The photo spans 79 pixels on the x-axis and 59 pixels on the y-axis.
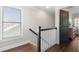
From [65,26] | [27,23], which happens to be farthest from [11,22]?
[65,26]

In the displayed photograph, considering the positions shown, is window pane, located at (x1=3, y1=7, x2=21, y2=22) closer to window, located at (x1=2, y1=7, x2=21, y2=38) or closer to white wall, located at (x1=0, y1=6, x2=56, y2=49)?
window, located at (x1=2, y1=7, x2=21, y2=38)

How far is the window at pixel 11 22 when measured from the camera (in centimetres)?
174

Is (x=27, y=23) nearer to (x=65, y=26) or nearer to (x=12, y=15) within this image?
(x=12, y=15)

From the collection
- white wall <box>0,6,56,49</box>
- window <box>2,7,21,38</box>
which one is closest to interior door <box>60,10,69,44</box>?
white wall <box>0,6,56,49</box>

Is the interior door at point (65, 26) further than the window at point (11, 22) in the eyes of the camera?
Yes

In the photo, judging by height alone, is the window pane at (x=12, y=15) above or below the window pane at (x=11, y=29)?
above

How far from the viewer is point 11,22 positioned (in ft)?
6.03

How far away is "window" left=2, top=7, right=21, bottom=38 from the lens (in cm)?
174

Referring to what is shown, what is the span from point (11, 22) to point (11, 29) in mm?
161

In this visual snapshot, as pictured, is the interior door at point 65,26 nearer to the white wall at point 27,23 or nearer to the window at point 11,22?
the white wall at point 27,23

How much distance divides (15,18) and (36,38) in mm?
704

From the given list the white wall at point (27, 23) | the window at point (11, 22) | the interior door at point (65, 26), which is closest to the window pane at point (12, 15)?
the window at point (11, 22)

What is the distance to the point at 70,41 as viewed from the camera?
208cm
